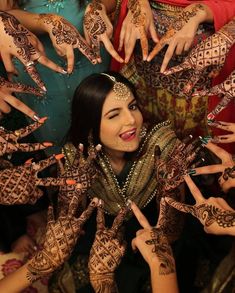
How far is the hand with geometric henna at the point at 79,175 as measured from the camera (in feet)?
A: 4.11

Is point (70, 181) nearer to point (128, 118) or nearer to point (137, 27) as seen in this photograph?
point (128, 118)

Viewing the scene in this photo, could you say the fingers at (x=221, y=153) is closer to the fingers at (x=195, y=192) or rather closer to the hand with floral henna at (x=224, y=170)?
the hand with floral henna at (x=224, y=170)

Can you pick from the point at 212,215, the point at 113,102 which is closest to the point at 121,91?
the point at 113,102

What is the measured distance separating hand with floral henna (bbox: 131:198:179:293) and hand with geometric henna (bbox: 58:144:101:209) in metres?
0.21

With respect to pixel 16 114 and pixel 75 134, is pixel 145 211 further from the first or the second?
pixel 16 114

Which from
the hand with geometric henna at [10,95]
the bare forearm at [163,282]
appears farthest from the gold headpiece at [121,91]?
the bare forearm at [163,282]

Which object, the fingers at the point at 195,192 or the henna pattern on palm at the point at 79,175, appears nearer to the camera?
the fingers at the point at 195,192

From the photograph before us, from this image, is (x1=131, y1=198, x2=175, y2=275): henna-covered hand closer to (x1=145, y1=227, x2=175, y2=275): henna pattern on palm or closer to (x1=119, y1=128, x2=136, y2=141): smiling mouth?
(x1=145, y1=227, x2=175, y2=275): henna pattern on palm

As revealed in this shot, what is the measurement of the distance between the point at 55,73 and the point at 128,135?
13.5 inches

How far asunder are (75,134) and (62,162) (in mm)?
91

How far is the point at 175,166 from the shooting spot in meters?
1.23

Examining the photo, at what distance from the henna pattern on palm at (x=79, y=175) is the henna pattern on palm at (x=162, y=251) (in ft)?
0.79

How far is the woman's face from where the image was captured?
129 centimetres

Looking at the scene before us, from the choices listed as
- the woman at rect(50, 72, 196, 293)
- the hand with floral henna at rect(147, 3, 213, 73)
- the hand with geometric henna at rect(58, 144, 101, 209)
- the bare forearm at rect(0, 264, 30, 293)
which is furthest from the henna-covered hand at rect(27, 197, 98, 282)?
the hand with floral henna at rect(147, 3, 213, 73)
